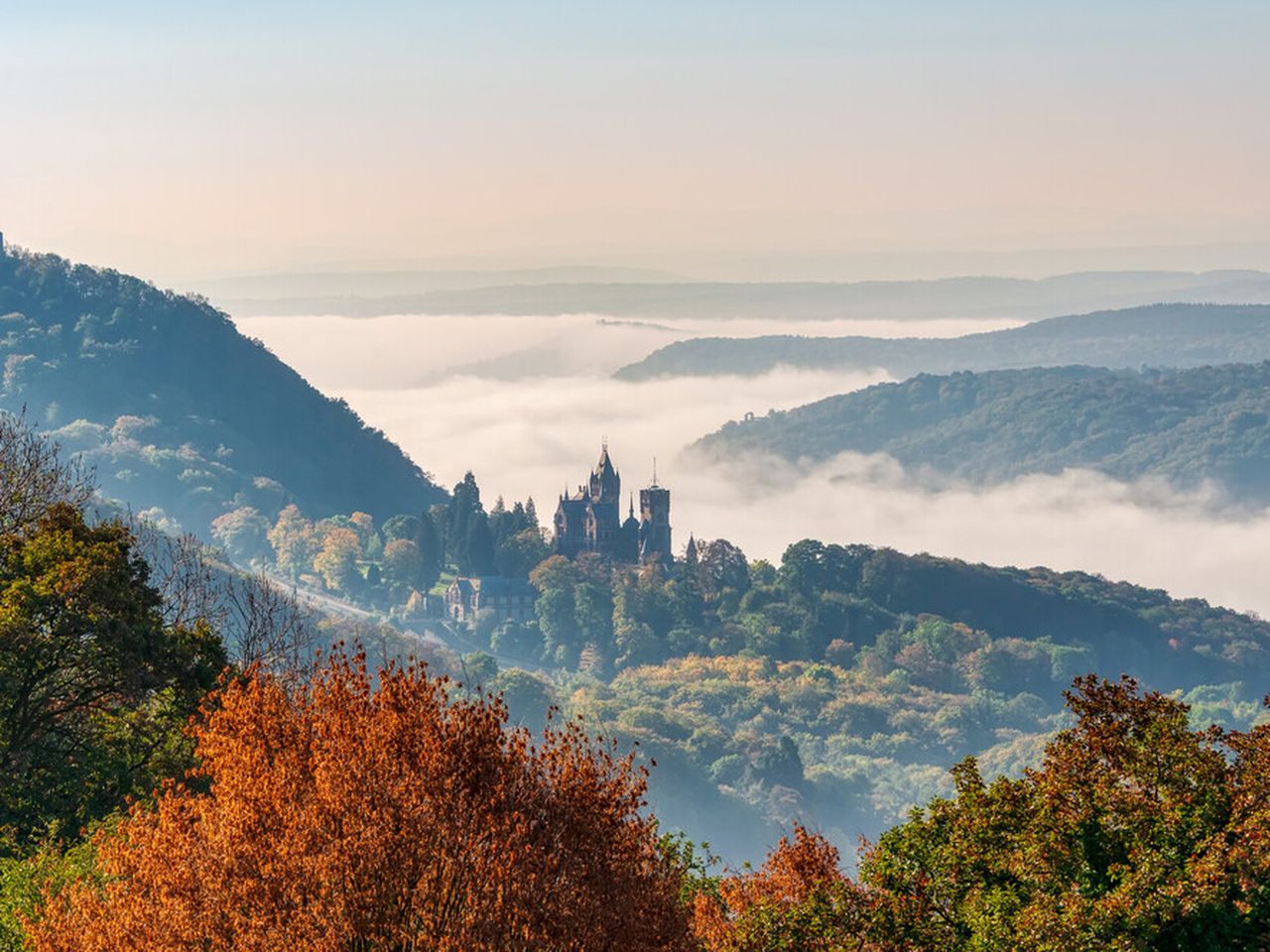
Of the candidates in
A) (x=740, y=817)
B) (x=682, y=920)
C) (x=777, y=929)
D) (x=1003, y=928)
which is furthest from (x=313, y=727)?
(x=740, y=817)

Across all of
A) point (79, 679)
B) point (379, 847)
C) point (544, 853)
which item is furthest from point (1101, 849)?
point (79, 679)

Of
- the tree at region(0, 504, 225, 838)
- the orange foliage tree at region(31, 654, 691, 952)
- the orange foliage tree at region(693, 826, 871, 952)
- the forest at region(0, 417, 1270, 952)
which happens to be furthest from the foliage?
the tree at region(0, 504, 225, 838)

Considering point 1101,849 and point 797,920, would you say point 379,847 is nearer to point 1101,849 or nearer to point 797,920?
point 797,920

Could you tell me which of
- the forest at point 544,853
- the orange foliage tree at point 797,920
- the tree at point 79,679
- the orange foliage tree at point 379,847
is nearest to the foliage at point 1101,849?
the forest at point 544,853

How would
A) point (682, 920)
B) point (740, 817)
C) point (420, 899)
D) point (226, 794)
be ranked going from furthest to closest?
point (740, 817) → point (682, 920) → point (226, 794) → point (420, 899)

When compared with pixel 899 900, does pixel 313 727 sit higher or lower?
higher

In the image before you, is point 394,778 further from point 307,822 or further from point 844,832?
point 844,832
